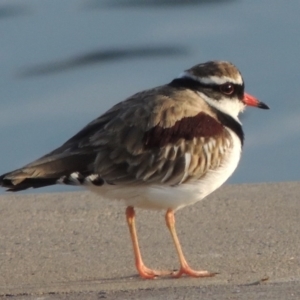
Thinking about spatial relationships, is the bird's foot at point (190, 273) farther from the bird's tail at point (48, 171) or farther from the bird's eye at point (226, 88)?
the bird's eye at point (226, 88)

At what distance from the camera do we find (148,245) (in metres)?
6.88

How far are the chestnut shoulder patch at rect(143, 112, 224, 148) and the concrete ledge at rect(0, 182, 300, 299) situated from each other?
2.23 feet

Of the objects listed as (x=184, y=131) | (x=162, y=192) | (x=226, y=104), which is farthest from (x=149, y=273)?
(x=226, y=104)

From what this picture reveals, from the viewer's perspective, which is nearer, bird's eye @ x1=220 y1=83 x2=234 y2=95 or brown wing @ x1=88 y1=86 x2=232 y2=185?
brown wing @ x1=88 y1=86 x2=232 y2=185

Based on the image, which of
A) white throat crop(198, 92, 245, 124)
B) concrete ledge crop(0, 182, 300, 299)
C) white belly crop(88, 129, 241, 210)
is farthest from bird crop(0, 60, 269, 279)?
concrete ledge crop(0, 182, 300, 299)

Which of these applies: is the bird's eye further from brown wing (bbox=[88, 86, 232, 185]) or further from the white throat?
brown wing (bbox=[88, 86, 232, 185])

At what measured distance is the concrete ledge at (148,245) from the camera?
595cm

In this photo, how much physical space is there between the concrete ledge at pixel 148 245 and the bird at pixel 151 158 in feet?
0.72

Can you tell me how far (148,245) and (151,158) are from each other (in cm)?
63

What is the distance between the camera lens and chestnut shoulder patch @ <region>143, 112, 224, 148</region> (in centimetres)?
652

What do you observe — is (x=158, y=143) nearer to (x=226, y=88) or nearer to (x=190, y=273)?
(x=226, y=88)

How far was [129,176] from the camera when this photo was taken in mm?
6422

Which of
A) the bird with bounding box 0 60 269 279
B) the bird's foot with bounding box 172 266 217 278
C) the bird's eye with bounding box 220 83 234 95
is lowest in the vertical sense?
the bird's foot with bounding box 172 266 217 278

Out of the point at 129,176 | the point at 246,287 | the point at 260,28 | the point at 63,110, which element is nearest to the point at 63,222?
the point at 129,176
